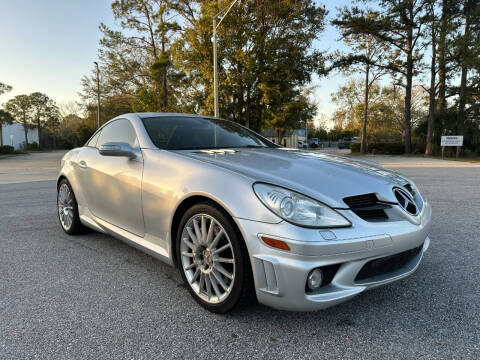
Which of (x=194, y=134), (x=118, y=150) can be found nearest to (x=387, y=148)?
(x=194, y=134)

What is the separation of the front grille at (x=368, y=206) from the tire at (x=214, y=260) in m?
0.71

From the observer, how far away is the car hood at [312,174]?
6.79 feet

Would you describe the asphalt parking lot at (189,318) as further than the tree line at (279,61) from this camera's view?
No

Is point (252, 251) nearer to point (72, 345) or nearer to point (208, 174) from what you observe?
point (208, 174)

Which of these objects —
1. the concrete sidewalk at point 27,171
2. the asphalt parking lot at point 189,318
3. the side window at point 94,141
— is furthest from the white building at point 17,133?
the asphalt parking lot at point 189,318

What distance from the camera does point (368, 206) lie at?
2119 millimetres

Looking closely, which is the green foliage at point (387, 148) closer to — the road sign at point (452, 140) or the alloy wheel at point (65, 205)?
the road sign at point (452, 140)

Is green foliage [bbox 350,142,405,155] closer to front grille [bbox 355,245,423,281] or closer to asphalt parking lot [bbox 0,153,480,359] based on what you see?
asphalt parking lot [bbox 0,153,480,359]

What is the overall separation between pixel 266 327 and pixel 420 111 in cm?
5181

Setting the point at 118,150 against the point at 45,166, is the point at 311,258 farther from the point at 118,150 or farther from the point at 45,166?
the point at 45,166

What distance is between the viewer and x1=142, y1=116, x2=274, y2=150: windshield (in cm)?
304

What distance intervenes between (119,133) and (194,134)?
818 millimetres

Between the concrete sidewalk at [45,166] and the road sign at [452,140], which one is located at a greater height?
the road sign at [452,140]

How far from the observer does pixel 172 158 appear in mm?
2600
